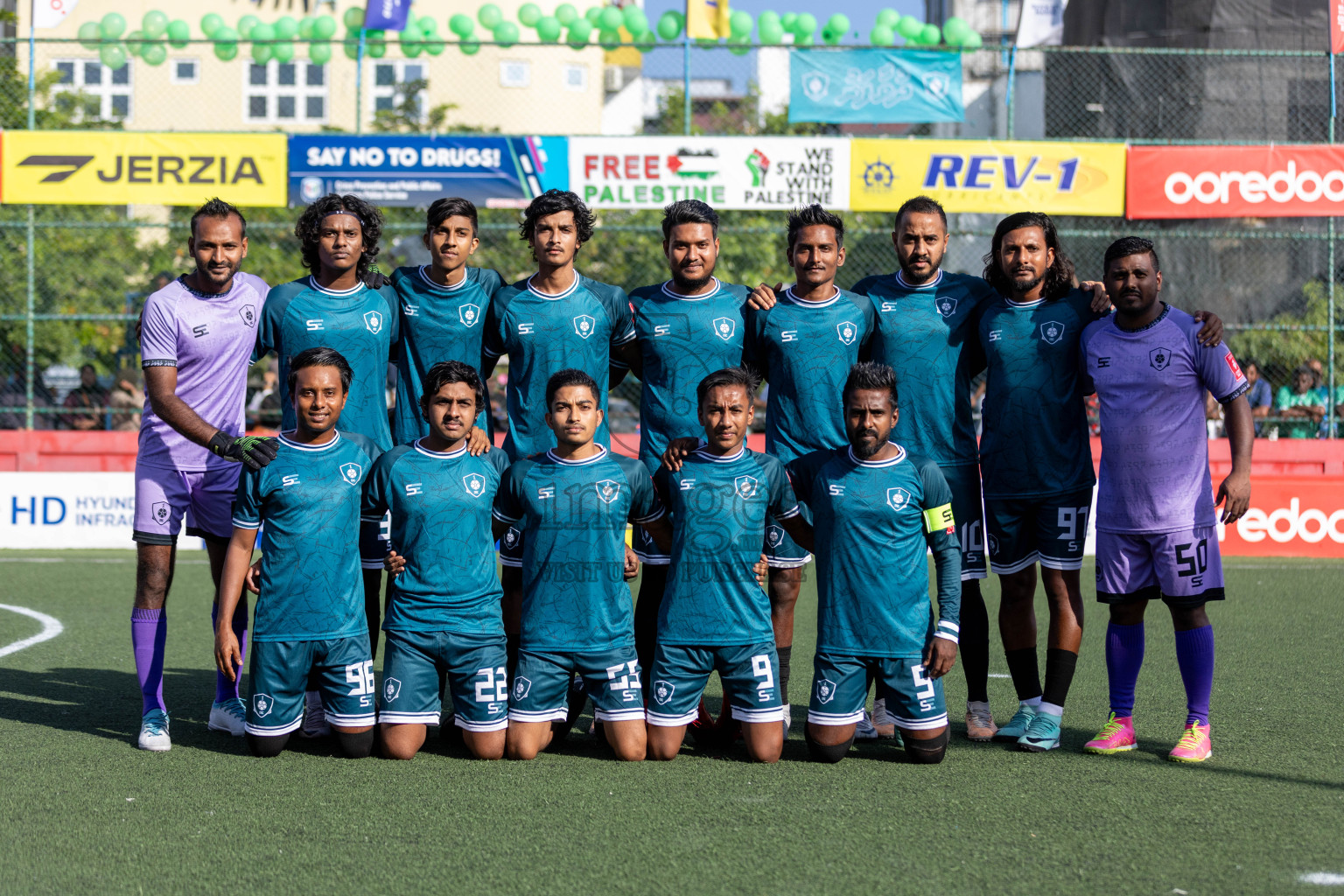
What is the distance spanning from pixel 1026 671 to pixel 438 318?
2754mm

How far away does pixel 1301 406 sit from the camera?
45.2ft

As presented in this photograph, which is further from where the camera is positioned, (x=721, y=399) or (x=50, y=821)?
(x=721, y=399)

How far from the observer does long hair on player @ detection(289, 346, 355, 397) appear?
5008 millimetres

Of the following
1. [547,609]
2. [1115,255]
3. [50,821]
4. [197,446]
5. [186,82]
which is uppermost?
[186,82]

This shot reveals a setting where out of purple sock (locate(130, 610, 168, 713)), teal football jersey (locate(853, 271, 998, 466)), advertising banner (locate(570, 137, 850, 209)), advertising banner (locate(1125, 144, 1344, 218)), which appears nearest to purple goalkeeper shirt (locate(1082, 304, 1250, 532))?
teal football jersey (locate(853, 271, 998, 466))

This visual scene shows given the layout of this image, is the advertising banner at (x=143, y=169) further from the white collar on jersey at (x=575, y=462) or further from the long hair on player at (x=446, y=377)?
the white collar on jersey at (x=575, y=462)

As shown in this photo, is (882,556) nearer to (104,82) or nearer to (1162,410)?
(1162,410)

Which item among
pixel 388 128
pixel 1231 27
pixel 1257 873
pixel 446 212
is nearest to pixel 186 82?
pixel 388 128

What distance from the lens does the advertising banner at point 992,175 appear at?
525 inches

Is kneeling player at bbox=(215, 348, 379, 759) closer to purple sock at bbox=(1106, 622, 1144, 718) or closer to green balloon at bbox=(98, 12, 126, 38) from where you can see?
purple sock at bbox=(1106, 622, 1144, 718)

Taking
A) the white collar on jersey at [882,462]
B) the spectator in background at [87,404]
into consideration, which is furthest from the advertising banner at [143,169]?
the white collar on jersey at [882,462]

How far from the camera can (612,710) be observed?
16.5 feet

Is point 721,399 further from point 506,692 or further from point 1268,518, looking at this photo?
point 1268,518

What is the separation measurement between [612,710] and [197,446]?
2013 millimetres
